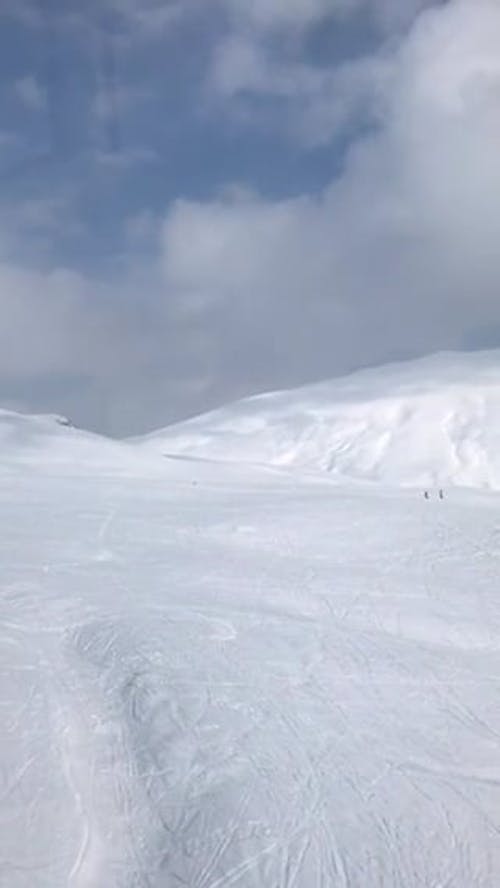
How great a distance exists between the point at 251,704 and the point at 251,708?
0.36ft

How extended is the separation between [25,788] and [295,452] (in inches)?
2638

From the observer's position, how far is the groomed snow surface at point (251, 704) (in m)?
6.67

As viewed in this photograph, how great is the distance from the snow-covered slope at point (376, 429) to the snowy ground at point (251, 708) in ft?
157

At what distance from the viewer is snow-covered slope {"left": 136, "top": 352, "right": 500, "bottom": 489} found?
6881 cm

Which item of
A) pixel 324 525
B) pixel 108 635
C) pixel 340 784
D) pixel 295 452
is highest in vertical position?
pixel 295 452

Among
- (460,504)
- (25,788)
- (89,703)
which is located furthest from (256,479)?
(25,788)

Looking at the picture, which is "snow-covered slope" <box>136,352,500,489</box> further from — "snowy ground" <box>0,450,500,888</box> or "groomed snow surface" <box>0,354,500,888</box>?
"snowy ground" <box>0,450,500,888</box>

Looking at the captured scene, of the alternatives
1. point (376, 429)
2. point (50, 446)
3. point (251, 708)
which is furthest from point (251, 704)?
point (376, 429)

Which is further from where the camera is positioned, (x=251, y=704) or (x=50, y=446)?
(x=50, y=446)

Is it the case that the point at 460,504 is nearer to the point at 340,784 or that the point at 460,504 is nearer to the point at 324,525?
the point at 324,525

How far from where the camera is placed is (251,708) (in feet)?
→ 30.1

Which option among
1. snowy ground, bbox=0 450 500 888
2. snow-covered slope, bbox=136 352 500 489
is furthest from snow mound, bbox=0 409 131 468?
snow-covered slope, bbox=136 352 500 489

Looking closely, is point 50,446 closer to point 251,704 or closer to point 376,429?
point 251,704

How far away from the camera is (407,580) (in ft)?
47.1
